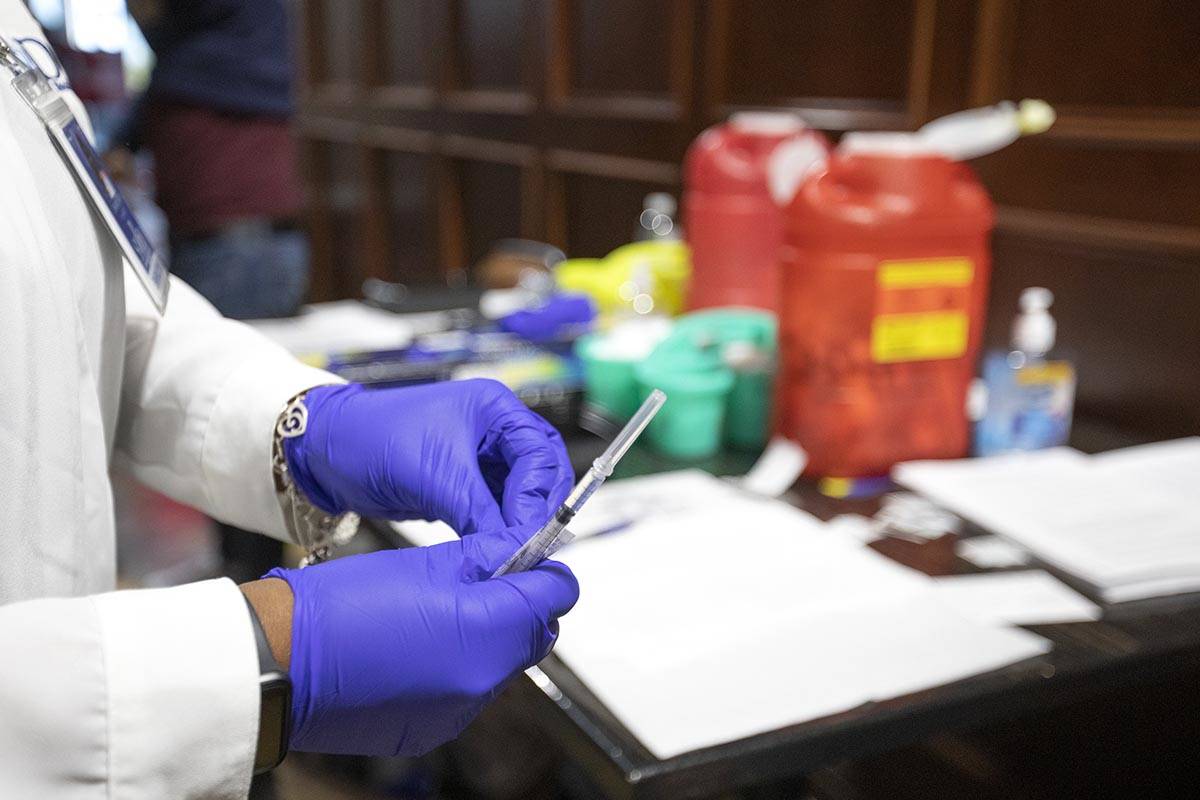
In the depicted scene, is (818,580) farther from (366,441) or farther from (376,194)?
(376,194)

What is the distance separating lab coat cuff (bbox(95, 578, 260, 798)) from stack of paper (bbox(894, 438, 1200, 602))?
2.65ft

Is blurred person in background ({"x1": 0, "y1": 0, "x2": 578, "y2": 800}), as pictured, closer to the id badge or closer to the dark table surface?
the id badge

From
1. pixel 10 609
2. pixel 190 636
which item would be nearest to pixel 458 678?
pixel 190 636

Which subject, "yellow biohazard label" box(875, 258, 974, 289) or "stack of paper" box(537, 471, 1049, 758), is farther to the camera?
"yellow biohazard label" box(875, 258, 974, 289)

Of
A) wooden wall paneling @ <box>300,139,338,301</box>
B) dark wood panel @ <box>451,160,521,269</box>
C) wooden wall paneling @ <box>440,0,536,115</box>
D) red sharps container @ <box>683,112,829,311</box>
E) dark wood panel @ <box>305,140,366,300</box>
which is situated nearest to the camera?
red sharps container @ <box>683,112,829,311</box>

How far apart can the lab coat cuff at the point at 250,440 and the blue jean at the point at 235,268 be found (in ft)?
4.74

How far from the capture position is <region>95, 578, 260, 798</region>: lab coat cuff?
1.86 ft

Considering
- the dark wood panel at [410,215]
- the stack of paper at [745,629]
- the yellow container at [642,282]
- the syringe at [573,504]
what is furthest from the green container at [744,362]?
the dark wood panel at [410,215]

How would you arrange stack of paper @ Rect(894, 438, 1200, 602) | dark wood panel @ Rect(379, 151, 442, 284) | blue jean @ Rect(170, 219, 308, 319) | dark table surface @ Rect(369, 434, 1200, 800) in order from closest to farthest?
dark table surface @ Rect(369, 434, 1200, 800)
stack of paper @ Rect(894, 438, 1200, 602)
blue jean @ Rect(170, 219, 308, 319)
dark wood panel @ Rect(379, 151, 442, 284)

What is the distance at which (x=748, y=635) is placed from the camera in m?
0.90

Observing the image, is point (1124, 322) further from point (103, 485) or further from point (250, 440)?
point (103, 485)

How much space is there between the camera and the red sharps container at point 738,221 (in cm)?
169

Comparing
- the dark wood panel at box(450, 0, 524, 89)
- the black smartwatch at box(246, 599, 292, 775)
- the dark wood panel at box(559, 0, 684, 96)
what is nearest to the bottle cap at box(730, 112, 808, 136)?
the dark wood panel at box(559, 0, 684, 96)

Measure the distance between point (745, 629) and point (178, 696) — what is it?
0.49 metres
